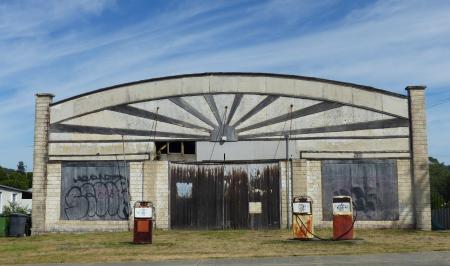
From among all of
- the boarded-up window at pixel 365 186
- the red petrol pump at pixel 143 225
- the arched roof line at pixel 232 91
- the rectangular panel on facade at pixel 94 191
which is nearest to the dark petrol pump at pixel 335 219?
the red petrol pump at pixel 143 225

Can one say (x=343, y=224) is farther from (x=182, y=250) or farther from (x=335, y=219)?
(x=182, y=250)

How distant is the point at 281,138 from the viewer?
26.1 metres

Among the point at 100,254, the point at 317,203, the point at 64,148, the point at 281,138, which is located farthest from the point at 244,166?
the point at 100,254

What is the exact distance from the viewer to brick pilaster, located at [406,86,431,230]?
82.2 ft

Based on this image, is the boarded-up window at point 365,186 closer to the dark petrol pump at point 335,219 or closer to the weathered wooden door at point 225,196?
the weathered wooden door at point 225,196

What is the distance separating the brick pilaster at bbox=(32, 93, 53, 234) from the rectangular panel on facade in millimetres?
927

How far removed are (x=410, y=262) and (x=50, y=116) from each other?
19787mm

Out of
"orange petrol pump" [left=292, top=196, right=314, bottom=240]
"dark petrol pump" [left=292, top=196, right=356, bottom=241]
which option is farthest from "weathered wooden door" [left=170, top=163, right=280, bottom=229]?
"orange petrol pump" [left=292, top=196, right=314, bottom=240]

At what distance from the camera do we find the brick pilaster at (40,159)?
87.1 feet

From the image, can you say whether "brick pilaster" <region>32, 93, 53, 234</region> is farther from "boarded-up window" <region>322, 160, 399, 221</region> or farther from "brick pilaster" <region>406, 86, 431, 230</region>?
"brick pilaster" <region>406, 86, 431, 230</region>

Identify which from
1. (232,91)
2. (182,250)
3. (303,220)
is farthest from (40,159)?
(303,220)

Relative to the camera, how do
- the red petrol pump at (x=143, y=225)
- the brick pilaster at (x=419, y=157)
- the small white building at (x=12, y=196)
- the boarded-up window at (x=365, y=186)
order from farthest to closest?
the small white building at (x=12, y=196) → the boarded-up window at (x=365, y=186) → the brick pilaster at (x=419, y=157) → the red petrol pump at (x=143, y=225)

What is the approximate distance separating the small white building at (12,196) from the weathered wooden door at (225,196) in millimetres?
25087

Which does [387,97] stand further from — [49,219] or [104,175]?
[49,219]
